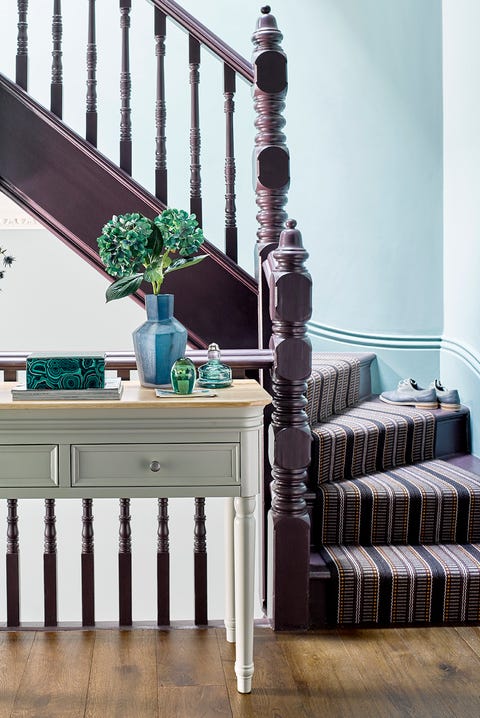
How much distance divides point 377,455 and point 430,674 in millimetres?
993

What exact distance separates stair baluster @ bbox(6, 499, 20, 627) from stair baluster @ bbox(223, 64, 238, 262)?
1.29 metres

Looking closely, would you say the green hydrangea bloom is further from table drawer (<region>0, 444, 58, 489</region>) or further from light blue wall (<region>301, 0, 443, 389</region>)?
light blue wall (<region>301, 0, 443, 389</region>)

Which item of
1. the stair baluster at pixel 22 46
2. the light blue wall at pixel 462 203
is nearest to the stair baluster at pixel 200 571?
the light blue wall at pixel 462 203

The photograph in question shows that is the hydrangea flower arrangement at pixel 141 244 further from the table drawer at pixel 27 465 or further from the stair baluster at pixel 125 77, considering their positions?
the stair baluster at pixel 125 77

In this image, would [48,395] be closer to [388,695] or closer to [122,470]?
[122,470]

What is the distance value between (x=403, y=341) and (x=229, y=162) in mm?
1295

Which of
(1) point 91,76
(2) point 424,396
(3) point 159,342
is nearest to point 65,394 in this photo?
(3) point 159,342

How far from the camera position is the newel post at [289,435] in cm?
249

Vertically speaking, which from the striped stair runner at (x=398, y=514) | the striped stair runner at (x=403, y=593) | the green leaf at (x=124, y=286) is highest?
the green leaf at (x=124, y=286)

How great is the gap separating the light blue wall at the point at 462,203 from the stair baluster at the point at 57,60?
1.63 metres

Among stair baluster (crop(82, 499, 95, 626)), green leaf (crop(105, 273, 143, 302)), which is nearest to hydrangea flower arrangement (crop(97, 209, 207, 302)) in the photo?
green leaf (crop(105, 273, 143, 302))

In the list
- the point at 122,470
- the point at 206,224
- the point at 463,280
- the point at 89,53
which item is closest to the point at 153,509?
the point at 206,224

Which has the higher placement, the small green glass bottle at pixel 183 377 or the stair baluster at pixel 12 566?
the small green glass bottle at pixel 183 377

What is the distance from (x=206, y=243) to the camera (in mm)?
3375
